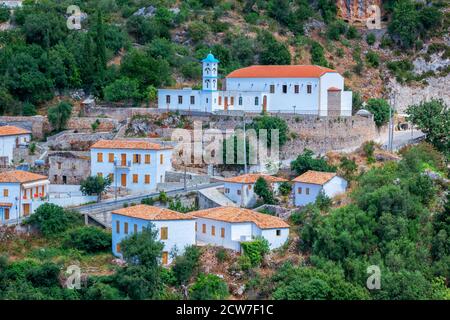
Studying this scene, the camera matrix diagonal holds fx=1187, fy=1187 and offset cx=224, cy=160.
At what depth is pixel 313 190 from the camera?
56469mm

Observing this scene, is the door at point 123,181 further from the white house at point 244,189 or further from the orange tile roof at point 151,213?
the orange tile roof at point 151,213

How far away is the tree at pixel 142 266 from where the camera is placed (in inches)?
1887

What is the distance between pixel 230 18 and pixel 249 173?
28326 mm

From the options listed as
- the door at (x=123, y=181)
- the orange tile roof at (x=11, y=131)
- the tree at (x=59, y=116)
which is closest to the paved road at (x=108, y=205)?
the door at (x=123, y=181)

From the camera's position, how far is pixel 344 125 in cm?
6506

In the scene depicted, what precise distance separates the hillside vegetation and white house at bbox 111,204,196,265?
718 inches

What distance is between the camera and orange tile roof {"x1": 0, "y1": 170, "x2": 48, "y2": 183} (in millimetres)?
55969

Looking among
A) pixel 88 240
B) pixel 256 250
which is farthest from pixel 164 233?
pixel 256 250

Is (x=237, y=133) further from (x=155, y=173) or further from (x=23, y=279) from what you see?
(x=23, y=279)

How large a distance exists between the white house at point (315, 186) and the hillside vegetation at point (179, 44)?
45.7 feet

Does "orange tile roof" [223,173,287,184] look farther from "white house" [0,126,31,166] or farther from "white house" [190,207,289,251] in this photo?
"white house" [0,126,31,166]

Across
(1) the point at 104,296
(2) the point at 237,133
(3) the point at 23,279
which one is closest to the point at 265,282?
(1) the point at 104,296

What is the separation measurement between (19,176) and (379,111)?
73.5 ft

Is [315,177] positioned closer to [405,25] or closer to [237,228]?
[237,228]
